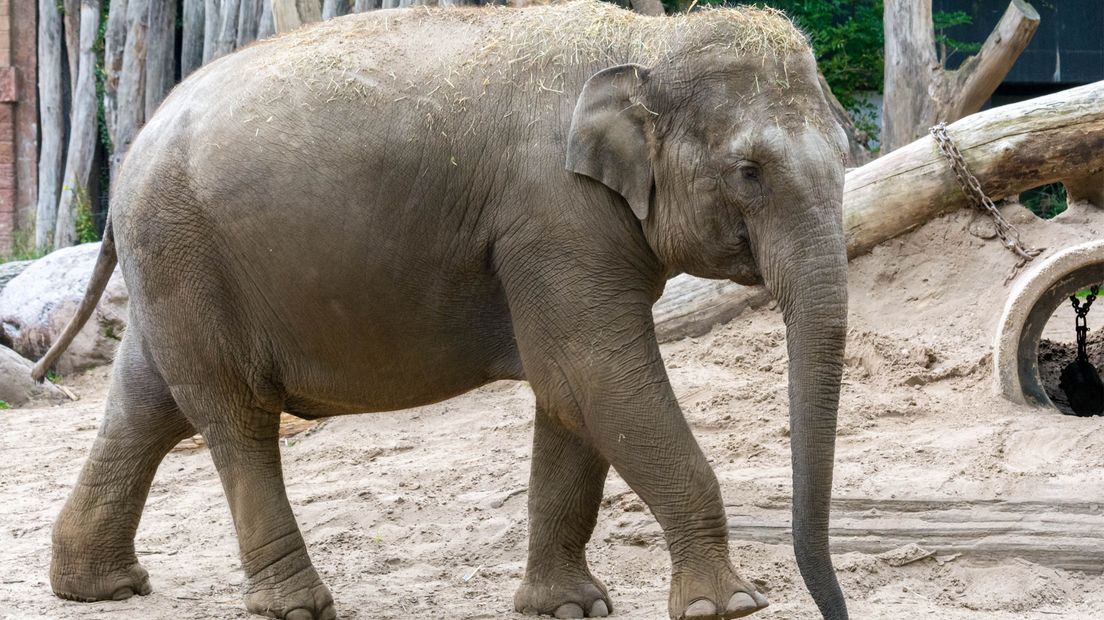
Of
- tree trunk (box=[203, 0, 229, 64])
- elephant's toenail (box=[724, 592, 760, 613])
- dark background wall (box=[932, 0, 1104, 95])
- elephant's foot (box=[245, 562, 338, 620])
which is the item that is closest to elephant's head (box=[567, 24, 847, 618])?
elephant's toenail (box=[724, 592, 760, 613])

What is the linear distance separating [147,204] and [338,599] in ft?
5.25

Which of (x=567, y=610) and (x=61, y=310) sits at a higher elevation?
(x=567, y=610)

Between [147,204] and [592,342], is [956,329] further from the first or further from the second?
[147,204]

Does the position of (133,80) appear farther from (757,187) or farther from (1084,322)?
(757,187)

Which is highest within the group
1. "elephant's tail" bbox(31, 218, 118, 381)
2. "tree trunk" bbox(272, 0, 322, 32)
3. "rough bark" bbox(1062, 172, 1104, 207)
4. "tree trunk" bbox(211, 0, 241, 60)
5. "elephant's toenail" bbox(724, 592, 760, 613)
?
"tree trunk" bbox(272, 0, 322, 32)

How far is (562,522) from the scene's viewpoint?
14.8 feet

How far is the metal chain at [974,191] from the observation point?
7086mm

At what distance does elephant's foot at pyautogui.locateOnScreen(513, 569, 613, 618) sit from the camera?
4.51 m

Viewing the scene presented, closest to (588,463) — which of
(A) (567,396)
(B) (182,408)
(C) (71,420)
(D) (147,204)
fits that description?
(A) (567,396)

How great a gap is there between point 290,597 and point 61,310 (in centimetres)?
664

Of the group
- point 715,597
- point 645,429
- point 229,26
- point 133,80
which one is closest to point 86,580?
point 645,429

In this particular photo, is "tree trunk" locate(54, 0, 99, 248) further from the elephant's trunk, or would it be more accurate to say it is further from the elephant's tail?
the elephant's trunk

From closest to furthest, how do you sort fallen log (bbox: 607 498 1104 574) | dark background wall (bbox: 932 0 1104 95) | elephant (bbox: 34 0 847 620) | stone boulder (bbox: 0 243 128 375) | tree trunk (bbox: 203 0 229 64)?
elephant (bbox: 34 0 847 620) → fallen log (bbox: 607 498 1104 574) → stone boulder (bbox: 0 243 128 375) → tree trunk (bbox: 203 0 229 64) → dark background wall (bbox: 932 0 1104 95)

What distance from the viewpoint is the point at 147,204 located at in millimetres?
4270
